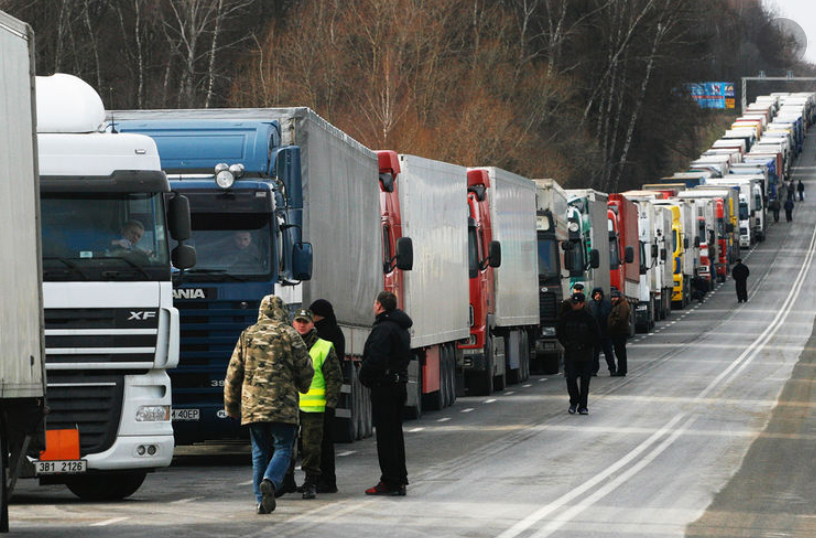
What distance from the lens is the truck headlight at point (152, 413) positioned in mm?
14133

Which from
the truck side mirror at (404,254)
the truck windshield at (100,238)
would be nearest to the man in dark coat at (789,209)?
the truck side mirror at (404,254)

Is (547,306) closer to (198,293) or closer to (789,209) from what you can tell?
(198,293)

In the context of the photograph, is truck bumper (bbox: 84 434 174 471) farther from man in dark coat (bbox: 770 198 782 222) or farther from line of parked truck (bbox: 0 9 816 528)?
man in dark coat (bbox: 770 198 782 222)

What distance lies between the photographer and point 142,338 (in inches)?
555

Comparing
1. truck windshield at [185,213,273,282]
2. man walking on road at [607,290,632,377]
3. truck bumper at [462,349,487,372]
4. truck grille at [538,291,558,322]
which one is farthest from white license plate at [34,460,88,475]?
truck grille at [538,291,558,322]

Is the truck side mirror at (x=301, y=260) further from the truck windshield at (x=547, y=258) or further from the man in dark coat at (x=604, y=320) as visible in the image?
the truck windshield at (x=547, y=258)

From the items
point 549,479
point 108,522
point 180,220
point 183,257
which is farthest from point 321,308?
point 108,522

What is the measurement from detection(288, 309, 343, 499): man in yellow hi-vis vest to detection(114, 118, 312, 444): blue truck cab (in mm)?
2394

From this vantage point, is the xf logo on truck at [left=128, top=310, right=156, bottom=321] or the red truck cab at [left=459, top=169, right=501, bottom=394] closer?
the xf logo on truck at [left=128, top=310, right=156, bottom=321]

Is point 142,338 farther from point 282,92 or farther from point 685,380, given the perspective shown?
point 282,92

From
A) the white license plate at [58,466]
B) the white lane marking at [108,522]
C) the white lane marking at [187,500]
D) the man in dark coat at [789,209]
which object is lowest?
the white lane marking at [187,500]

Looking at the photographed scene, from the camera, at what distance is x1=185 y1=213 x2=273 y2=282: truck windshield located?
17266mm

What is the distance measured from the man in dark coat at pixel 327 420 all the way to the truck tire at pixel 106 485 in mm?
1432

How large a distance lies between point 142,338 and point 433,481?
3462mm
